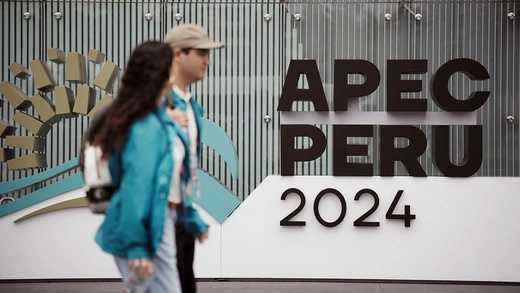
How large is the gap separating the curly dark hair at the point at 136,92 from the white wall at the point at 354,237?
17.0 ft

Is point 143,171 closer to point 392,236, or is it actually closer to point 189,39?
point 189,39

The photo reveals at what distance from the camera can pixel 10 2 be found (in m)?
9.09

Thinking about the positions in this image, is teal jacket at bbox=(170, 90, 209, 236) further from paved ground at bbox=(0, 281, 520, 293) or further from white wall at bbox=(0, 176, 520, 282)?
white wall at bbox=(0, 176, 520, 282)

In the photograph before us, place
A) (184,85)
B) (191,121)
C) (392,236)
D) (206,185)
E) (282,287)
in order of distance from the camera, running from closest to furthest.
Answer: (191,121)
(184,85)
(282,287)
(392,236)
(206,185)

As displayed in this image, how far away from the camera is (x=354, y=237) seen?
8.66 m

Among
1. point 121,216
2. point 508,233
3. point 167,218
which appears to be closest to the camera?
point 121,216

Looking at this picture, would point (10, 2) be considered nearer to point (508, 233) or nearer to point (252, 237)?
point (252, 237)

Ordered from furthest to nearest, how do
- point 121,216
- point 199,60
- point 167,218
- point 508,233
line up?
point 508,233
point 199,60
point 167,218
point 121,216

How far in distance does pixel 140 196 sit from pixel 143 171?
0.34 feet

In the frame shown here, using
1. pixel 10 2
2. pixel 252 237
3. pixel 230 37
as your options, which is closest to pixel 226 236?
pixel 252 237

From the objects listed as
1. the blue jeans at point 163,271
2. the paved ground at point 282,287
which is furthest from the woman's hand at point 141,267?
the paved ground at point 282,287

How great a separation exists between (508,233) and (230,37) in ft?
11.8

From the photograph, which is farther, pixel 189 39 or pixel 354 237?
pixel 354 237

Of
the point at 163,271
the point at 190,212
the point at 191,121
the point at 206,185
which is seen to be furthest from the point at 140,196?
the point at 206,185
